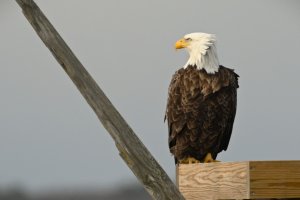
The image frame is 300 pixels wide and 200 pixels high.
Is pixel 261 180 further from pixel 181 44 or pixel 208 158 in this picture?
pixel 181 44

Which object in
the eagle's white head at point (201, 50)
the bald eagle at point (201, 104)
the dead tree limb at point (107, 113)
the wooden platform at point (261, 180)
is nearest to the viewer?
the dead tree limb at point (107, 113)

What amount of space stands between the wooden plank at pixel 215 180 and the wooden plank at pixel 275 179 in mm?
36

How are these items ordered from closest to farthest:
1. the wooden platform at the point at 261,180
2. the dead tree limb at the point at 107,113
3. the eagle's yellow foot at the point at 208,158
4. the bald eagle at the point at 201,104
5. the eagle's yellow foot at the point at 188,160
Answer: the dead tree limb at the point at 107,113 < the wooden platform at the point at 261,180 < the eagle's yellow foot at the point at 188,160 < the bald eagle at the point at 201,104 < the eagle's yellow foot at the point at 208,158

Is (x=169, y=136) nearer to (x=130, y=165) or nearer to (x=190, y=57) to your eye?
(x=190, y=57)

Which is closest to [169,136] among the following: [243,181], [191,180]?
[191,180]

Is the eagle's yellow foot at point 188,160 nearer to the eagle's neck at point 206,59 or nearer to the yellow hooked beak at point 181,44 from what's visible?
the eagle's neck at point 206,59

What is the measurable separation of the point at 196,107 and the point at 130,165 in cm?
258

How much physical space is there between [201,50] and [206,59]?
3.2 inches

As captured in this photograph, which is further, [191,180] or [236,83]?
[236,83]

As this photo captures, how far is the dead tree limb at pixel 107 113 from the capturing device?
285 centimetres

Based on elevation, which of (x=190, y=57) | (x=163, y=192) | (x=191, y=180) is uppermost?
(x=190, y=57)

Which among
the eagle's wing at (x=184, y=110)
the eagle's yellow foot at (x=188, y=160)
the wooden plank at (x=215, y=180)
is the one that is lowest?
the wooden plank at (x=215, y=180)

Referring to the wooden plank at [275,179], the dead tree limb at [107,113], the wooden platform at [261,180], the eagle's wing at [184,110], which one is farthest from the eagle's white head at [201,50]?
the dead tree limb at [107,113]

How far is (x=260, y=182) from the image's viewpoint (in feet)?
9.71
